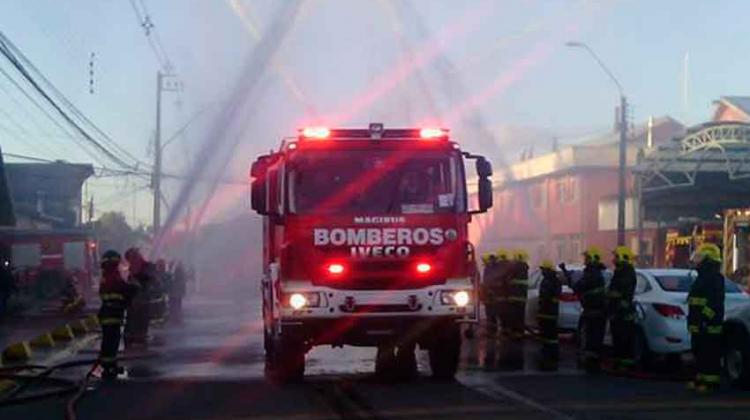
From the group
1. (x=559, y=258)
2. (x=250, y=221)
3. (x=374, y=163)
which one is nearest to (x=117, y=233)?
(x=250, y=221)

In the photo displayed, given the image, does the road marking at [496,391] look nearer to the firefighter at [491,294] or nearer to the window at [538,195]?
the firefighter at [491,294]

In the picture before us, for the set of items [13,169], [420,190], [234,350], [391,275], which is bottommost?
[234,350]

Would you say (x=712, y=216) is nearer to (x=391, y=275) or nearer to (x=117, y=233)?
(x=391, y=275)

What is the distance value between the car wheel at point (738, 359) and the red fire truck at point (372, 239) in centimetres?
296

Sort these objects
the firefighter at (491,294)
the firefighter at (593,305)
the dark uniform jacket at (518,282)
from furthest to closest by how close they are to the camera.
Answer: the firefighter at (491,294) → the dark uniform jacket at (518,282) → the firefighter at (593,305)

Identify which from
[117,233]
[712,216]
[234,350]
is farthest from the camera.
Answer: [117,233]

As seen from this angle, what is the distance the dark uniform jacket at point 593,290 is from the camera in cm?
1523

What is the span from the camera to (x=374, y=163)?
1289 centimetres

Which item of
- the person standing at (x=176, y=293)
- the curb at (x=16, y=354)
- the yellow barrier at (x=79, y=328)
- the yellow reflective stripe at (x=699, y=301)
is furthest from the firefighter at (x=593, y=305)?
the person standing at (x=176, y=293)

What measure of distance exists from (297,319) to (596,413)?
138 inches

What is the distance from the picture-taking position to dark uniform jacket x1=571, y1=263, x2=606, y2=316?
50.0ft

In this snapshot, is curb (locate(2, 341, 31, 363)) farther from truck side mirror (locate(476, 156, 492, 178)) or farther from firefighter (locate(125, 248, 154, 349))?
truck side mirror (locate(476, 156, 492, 178))

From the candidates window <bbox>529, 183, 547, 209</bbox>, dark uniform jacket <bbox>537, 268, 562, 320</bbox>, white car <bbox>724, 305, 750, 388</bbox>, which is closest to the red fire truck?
white car <bbox>724, 305, 750, 388</bbox>

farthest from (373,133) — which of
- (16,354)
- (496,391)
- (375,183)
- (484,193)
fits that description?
(16,354)
